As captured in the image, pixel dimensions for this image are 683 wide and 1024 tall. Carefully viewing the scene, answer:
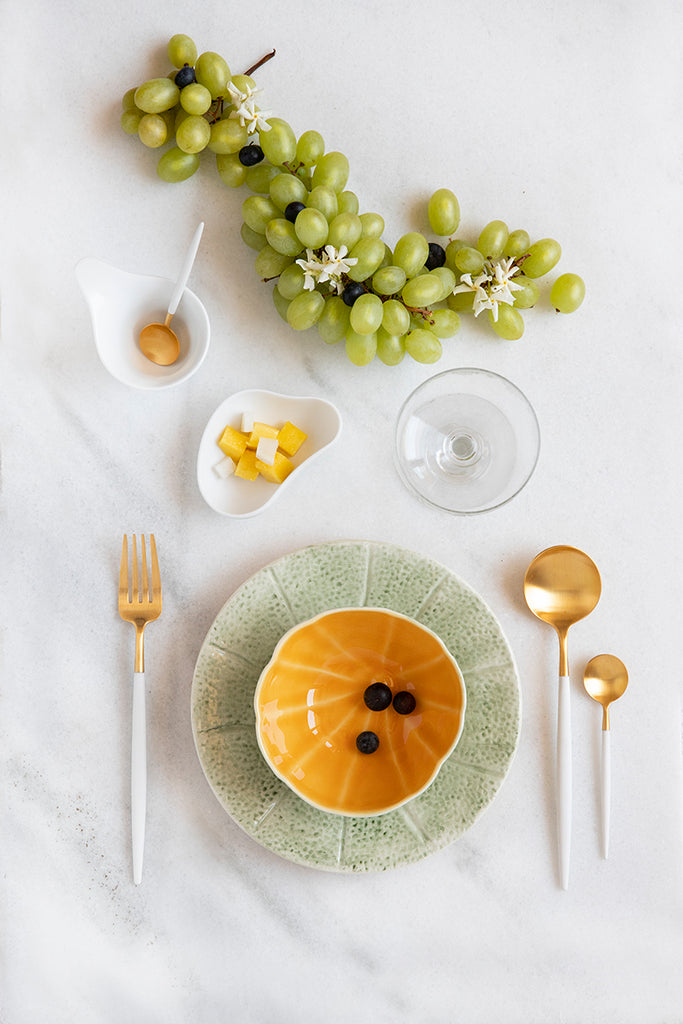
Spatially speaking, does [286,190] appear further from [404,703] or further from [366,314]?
[404,703]

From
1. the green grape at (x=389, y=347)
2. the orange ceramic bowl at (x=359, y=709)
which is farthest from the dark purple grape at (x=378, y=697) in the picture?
the green grape at (x=389, y=347)

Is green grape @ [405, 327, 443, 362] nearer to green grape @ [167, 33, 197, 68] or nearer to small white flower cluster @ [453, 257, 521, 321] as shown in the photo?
small white flower cluster @ [453, 257, 521, 321]

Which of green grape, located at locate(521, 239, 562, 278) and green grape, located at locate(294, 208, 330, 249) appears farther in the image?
green grape, located at locate(521, 239, 562, 278)

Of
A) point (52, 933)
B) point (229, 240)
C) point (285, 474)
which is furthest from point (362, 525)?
point (52, 933)

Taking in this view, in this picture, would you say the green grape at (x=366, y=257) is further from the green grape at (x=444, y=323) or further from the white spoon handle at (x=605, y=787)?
the white spoon handle at (x=605, y=787)

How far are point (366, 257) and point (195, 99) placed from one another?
0.93ft

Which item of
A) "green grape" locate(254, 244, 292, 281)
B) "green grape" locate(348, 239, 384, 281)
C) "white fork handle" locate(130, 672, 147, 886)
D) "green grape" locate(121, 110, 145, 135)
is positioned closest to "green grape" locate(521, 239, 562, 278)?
"green grape" locate(348, 239, 384, 281)

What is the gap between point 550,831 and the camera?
1.01 metres

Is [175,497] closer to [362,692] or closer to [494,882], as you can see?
[362,692]

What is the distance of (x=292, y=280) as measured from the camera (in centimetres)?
97

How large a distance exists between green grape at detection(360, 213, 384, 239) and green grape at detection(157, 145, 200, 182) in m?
0.23

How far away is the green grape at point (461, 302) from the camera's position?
1.02 metres

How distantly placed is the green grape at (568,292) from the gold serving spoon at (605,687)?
455 mm

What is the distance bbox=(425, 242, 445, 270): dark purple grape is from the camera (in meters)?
1.01
